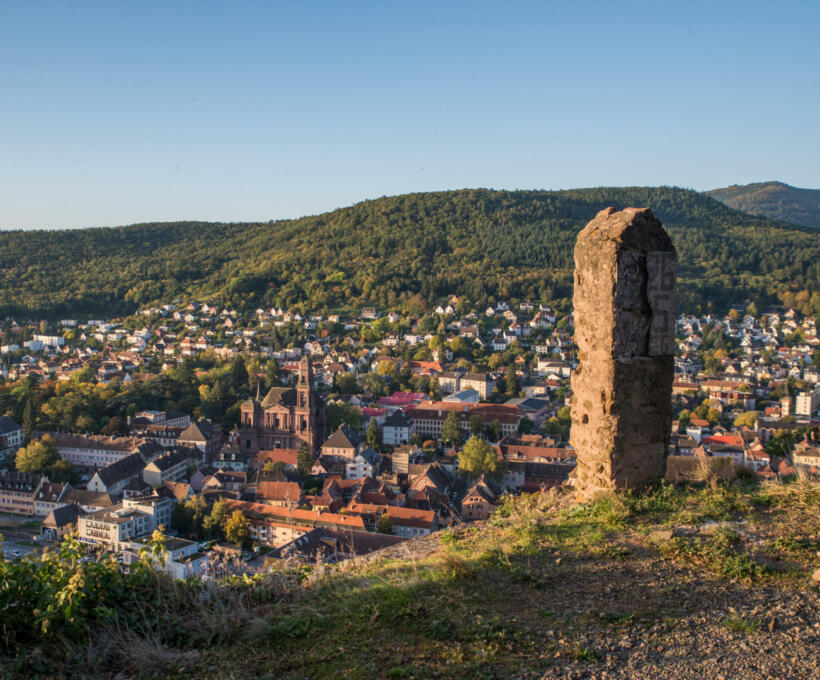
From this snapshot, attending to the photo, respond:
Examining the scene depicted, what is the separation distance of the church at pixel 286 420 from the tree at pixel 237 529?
14.9 metres

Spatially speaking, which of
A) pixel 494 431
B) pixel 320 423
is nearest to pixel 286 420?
pixel 320 423

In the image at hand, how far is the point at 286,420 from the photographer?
38.6m

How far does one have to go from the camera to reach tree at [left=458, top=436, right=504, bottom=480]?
2927 centimetres

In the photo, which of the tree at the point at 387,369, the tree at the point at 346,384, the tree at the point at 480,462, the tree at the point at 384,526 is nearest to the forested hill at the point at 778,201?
the tree at the point at 387,369

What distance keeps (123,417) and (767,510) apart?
39910 mm

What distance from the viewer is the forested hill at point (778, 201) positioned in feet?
508

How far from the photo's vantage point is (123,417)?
134 ft

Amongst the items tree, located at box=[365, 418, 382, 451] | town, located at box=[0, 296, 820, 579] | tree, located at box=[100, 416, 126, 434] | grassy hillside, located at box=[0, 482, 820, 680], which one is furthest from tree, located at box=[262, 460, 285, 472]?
grassy hillside, located at box=[0, 482, 820, 680]

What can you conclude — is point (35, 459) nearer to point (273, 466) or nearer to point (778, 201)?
point (273, 466)

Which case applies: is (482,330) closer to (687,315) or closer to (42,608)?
(687,315)

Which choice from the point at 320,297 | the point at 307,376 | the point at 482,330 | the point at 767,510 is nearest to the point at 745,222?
the point at 482,330

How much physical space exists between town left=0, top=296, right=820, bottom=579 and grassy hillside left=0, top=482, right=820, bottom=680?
0.59 m

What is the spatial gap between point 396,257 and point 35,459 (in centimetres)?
6451

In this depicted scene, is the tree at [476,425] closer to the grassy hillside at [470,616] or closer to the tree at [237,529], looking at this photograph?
the tree at [237,529]
